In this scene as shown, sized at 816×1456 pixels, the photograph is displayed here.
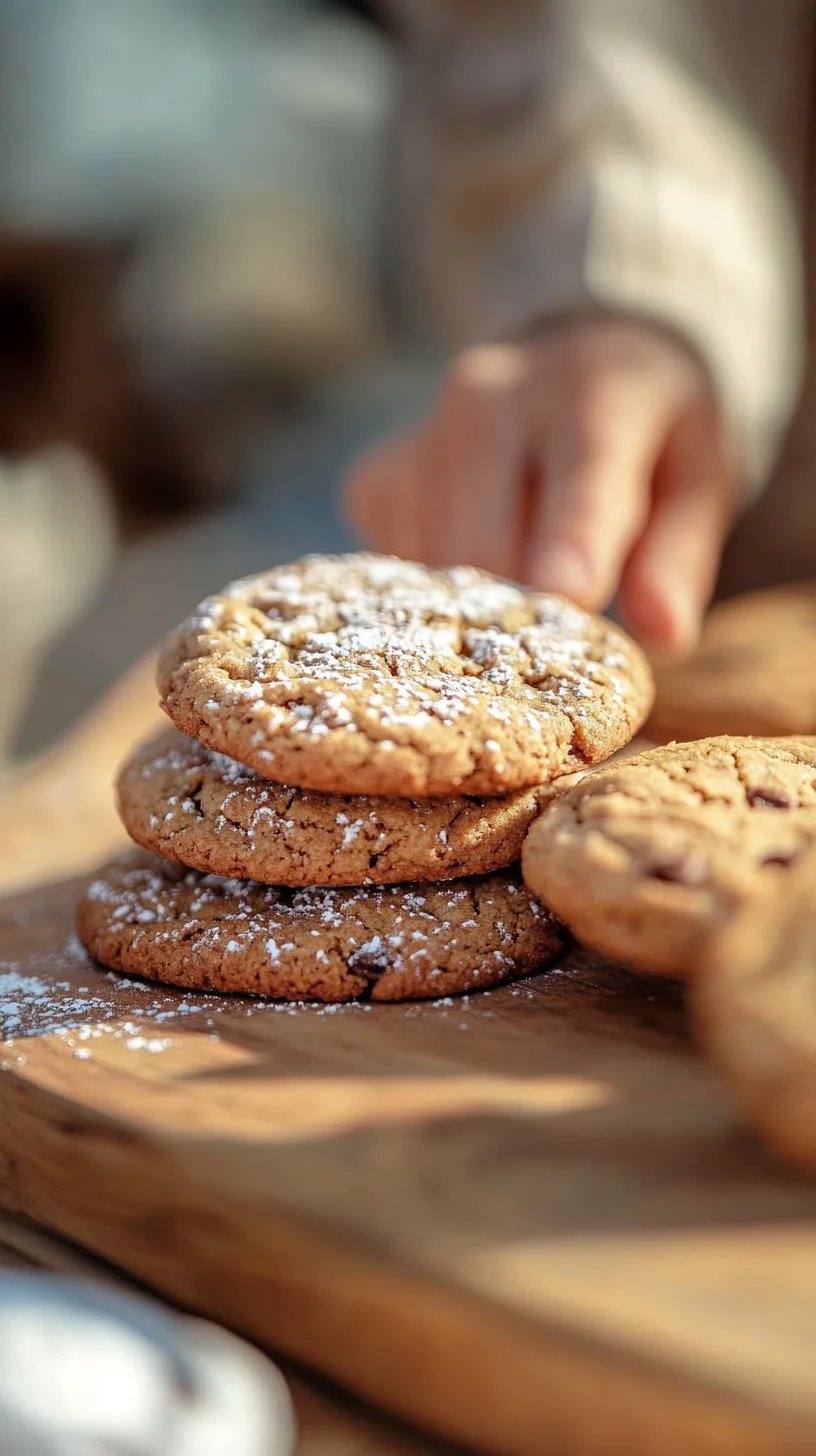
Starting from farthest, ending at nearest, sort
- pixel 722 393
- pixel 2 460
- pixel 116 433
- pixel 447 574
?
pixel 116 433 < pixel 2 460 < pixel 722 393 < pixel 447 574

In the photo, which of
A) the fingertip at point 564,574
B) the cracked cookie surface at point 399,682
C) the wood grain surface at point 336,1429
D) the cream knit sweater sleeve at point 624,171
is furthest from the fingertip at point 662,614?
the wood grain surface at point 336,1429

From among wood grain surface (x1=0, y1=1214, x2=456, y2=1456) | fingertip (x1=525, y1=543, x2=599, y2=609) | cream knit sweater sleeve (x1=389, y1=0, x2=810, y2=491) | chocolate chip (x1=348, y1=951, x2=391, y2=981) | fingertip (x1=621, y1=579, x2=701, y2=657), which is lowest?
wood grain surface (x1=0, y1=1214, x2=456, y2=1456)

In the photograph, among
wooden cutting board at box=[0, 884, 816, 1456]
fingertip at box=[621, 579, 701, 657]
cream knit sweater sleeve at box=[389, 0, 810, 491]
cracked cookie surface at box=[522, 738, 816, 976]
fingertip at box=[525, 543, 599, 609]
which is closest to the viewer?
wooden cutting board at box=[0, 884, 816, 1456]

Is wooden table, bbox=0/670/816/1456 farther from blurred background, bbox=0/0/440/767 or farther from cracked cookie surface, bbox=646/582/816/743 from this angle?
blurred background, bbox=0/0/440/767

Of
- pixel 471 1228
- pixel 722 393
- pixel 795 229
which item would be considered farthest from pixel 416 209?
pixel 471 1228

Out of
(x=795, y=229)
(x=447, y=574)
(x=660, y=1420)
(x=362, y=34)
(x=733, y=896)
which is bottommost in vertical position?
(x=660, y=1420)

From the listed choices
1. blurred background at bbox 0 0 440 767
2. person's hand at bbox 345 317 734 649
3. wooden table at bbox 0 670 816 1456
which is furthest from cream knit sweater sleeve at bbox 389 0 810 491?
wooden table at bbox 0 670 816 1456

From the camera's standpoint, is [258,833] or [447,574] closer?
[258,833]

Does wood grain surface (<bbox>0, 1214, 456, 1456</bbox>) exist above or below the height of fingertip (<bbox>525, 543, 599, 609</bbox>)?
below

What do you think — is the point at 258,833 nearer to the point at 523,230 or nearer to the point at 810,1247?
the point at 810,1247
